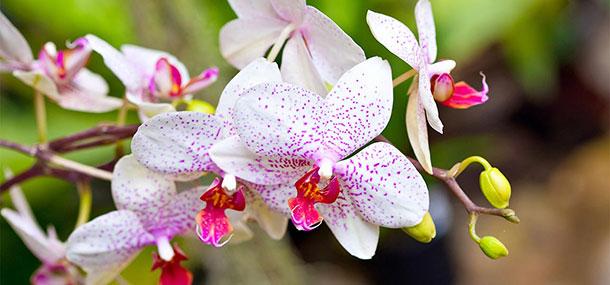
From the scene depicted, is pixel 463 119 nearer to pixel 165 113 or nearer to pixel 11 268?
pixel 11 268

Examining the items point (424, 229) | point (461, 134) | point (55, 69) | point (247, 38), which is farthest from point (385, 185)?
point (461, 134)

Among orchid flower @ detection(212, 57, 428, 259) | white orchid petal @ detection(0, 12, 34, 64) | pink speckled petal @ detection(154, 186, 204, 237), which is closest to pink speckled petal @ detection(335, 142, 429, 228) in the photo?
orchid flower @ detection(212, 57, 428, 259)

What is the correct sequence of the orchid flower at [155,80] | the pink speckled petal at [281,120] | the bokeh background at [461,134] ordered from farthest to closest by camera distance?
the bokeh background at [461,134]
the orchid flower at [155,80]
the pink speckled petal at [281,120]

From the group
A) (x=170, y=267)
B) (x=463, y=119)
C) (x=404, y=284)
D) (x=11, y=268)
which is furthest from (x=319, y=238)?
(x=170, y=267)

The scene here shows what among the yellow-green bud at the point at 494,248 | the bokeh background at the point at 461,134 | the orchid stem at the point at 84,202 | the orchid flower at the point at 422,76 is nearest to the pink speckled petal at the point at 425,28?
the orchid flower at the point at 422,76

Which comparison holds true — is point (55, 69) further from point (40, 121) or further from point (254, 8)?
point (254, 8)

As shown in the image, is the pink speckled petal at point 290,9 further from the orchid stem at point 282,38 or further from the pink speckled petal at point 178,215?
the pink speckled petal at point 178,215

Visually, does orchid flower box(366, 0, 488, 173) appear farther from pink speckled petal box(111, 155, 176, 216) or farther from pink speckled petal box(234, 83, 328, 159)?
pink speckled petal box(111, 155, 176, 216)
